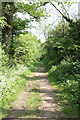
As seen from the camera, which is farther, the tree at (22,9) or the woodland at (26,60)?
the tree at (22,9)

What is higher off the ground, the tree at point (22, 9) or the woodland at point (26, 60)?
the tree at point (22, 9)

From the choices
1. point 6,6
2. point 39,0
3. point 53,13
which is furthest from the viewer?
point 53,13

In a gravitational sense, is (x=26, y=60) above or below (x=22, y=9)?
below

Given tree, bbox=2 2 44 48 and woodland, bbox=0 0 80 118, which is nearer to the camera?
woodland, bbox=0 0 80 118

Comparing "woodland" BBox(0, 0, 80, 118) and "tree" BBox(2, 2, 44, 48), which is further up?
"tree" BBox(2, 2, 44, 48)

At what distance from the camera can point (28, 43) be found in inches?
924

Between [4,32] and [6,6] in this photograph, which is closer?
[6,6]

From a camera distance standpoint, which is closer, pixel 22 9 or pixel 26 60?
pixel 22 9

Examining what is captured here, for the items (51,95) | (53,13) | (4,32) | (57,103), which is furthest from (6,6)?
(57,103)

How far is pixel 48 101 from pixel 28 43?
56.2 ft

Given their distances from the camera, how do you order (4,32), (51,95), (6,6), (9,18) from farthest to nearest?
(4,32) → (9,18) → (6,6) → (51,95)

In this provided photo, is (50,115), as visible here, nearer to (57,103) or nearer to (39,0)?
(57,103)

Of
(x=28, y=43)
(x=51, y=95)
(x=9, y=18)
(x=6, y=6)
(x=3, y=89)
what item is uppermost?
(x=6, y=6)

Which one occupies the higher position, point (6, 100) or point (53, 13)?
point (53, 13)
